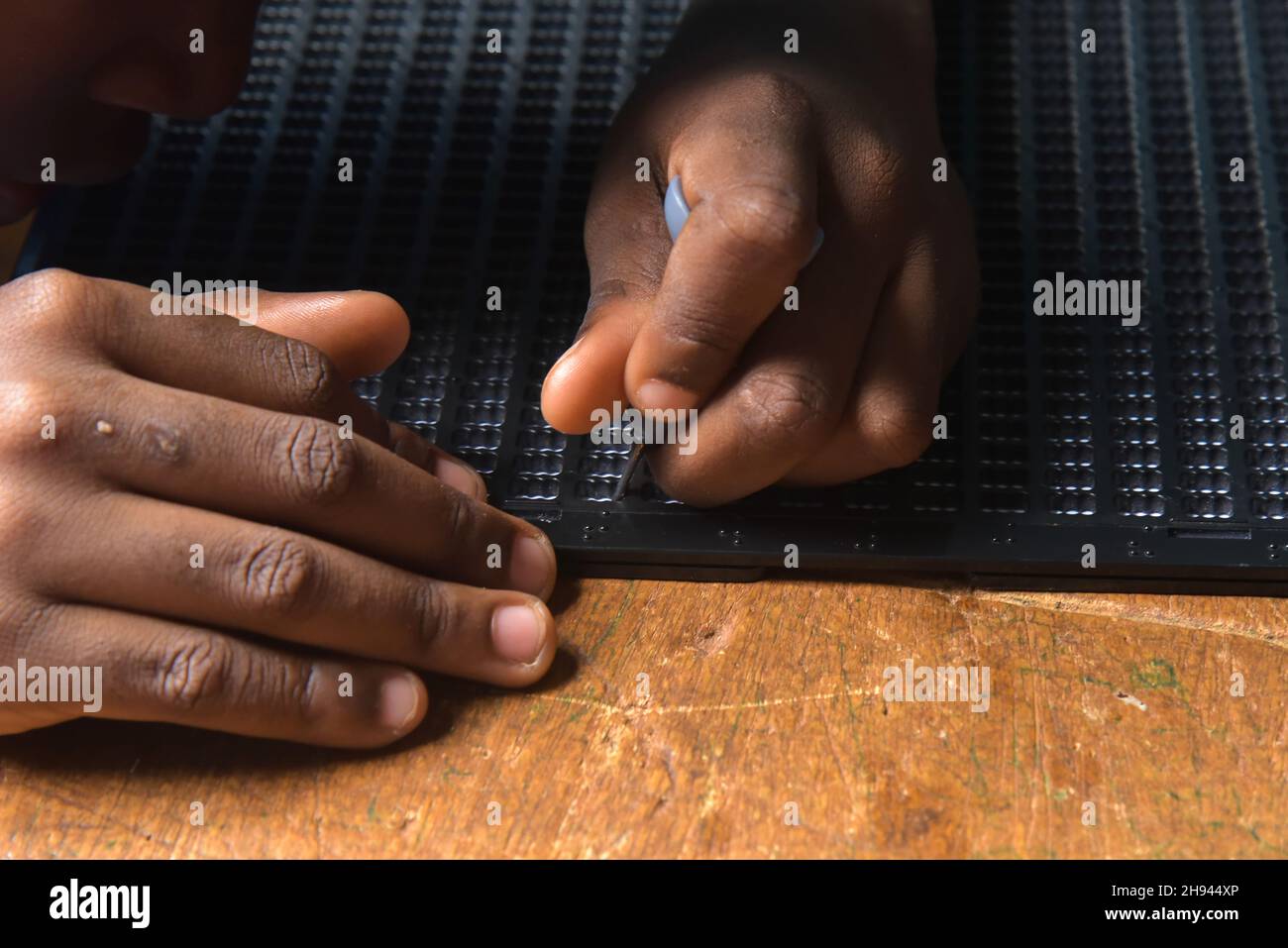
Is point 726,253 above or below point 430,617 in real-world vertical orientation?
above

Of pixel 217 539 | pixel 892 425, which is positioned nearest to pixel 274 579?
pixel 217 539

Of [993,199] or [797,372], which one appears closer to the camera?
[797,372]

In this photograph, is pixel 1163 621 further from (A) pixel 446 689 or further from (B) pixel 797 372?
(A) pixel 446 689

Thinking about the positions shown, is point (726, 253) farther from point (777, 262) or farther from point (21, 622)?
point (21, 622)

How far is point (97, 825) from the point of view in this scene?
490mm

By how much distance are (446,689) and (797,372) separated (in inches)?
8.1

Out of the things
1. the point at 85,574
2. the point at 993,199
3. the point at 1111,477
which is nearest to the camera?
the point at 85,574

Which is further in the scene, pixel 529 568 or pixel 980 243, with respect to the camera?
pixel 980 243

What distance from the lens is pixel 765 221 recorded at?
490 mm

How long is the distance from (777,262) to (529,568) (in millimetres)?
177

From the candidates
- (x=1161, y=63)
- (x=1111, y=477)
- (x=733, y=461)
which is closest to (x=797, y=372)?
(x=733, y=461)

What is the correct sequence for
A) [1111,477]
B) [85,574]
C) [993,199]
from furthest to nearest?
[993,199], [1111,477], [85,574]

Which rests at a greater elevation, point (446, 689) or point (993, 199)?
point (993, 199)

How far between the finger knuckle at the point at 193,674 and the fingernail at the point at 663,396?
0.66 feet
